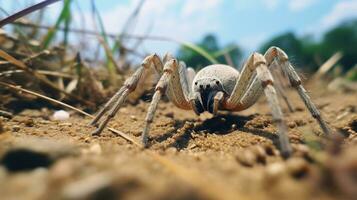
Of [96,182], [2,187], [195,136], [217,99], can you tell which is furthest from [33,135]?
[96,182]

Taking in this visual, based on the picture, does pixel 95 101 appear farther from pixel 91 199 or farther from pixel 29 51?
pixel 91 199

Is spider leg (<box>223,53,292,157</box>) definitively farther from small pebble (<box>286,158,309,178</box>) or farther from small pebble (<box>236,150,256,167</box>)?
small pebble (<box>286,158,309,178</box>)

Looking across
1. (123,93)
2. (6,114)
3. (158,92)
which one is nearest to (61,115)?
(6,114)

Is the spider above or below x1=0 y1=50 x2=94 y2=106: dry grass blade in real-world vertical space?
below

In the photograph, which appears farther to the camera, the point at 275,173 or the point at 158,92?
the point at 158,92

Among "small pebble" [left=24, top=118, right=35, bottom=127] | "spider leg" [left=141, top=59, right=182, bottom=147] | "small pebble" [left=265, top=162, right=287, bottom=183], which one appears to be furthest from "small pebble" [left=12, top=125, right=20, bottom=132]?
"small pebble" [left=265, top=162, right=287, bottom=183]

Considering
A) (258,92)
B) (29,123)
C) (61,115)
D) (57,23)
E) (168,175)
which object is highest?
(57,23)

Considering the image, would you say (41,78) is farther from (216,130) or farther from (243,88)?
(243,88)
